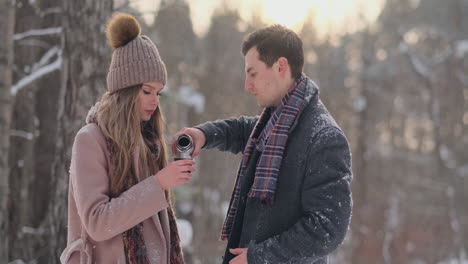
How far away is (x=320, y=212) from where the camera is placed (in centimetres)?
232

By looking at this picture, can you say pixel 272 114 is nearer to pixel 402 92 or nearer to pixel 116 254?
pixel 116 254

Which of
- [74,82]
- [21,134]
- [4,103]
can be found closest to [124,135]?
[74,82]

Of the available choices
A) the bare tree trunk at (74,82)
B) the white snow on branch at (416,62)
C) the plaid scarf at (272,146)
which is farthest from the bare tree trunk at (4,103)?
the white snow on branch at (416,62)

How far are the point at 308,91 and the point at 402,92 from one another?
887 inches

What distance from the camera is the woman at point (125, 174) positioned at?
229 centimetres

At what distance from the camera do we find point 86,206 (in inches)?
88.9

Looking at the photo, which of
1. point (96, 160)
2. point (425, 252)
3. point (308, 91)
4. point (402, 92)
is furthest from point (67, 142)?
point (402, 92)

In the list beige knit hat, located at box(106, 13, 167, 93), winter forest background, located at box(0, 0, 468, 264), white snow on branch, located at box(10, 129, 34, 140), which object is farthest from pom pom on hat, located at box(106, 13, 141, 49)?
winter forest background, located at box(0, 0, 468, 264)

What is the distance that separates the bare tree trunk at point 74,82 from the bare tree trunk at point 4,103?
0.37 meters

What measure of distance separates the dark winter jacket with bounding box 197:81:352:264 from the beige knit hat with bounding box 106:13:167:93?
2.55 feet

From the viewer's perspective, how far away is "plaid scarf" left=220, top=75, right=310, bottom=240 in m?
2.51

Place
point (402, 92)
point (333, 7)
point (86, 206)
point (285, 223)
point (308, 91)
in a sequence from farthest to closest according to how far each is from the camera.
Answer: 1. point (333, 7)
2. point (402, 92)
3. point (308, 91)
4. point (285, 223)
5. point (86, 206)

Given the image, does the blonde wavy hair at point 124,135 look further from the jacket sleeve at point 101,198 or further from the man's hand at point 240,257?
the man's hand at point 240,257

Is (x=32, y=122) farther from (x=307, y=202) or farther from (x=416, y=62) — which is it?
(x=416, y=62)
